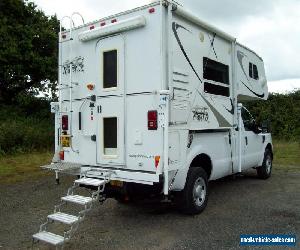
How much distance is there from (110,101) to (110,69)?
1.76 ft

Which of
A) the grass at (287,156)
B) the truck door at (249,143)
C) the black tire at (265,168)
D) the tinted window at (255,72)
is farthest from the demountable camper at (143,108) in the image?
the grass at (287,156)

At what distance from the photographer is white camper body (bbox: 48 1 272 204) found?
5.64m

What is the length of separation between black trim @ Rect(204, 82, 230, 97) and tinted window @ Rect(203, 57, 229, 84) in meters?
0.12

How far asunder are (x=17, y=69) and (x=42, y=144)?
222 inches

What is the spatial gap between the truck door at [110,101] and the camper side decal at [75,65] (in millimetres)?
411

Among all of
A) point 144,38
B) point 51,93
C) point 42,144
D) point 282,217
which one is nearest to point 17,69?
point 51,93

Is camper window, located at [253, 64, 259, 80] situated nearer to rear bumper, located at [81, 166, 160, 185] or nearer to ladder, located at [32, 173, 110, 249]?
rear bumper, located at [81, 166, 160, 185]

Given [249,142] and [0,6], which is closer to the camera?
[249,142]

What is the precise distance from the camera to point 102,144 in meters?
6.26

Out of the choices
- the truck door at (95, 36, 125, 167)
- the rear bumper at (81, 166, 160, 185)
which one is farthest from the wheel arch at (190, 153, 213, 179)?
the truck door at (95, 36, 125, 167)

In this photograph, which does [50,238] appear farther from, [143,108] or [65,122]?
[65,122]

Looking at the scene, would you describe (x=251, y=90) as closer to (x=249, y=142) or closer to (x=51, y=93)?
(x=249, y=142)

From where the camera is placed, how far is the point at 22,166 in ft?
41.2

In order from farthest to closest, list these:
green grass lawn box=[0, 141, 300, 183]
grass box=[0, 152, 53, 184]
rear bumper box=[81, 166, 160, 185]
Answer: green grass lawn box=[0, 141, 300, 183]
grass box=[0, 152, 53, 184]
rear bumper box=[81, 166, 160, 185]
